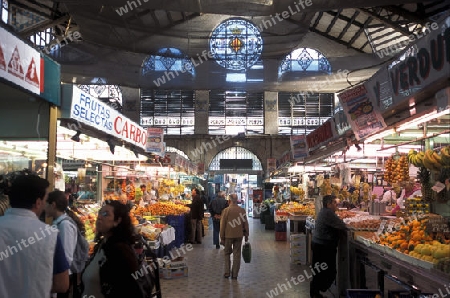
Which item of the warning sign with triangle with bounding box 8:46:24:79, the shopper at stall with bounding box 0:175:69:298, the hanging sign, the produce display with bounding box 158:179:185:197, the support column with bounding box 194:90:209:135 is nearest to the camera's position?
the shopper at stall with bounding box 0:175:69:298

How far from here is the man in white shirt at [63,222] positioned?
12.8ft

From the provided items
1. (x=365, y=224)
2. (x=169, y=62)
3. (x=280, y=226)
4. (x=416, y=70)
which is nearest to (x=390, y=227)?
(x=365, y=224)

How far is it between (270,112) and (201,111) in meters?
4.57

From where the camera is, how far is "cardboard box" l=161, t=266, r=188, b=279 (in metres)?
7.54

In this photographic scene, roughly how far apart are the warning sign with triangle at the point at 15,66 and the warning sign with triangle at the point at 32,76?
0.40ft

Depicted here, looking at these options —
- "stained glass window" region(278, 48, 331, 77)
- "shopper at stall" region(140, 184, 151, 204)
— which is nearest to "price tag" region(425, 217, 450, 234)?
"shopper at stall" region(140, 184, 151, 204)

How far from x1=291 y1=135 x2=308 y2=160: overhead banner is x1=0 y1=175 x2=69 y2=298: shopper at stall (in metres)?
8.04


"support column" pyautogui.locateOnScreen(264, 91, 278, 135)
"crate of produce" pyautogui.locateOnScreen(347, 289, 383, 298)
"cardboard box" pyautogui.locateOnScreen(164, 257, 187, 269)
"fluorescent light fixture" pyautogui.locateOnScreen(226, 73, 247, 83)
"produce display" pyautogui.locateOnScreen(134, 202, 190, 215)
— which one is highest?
"fluorescent light fixture" pyautogui.locateOnScreen(226, 73, 247, 83)

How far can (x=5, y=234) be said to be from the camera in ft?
7.78

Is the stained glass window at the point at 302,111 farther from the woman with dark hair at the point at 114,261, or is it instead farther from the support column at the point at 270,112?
the woman with dark hair at the point at 114,261

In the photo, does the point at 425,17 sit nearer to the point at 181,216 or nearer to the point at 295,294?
the point at 181,216

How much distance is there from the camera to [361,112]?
5207 mm

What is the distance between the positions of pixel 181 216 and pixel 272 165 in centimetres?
1288

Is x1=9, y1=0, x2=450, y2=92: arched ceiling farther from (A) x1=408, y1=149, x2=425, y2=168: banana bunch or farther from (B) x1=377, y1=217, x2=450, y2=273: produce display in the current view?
(B) x1=377, y1=217, x2=450, y2=273: produce display
